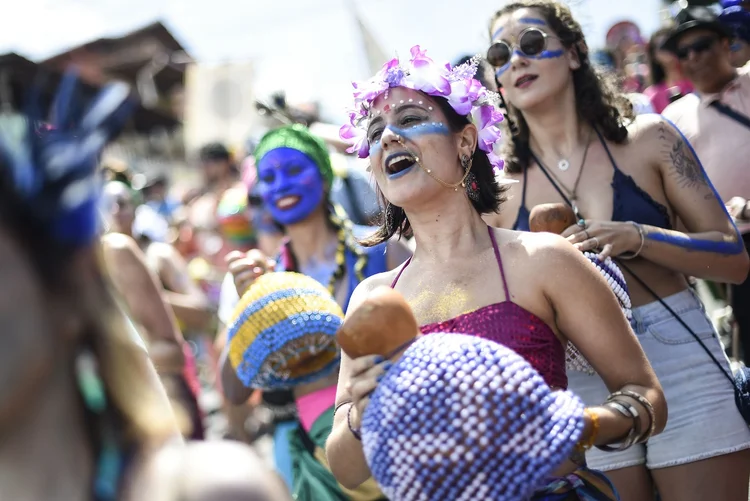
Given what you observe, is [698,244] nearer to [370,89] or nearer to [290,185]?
[370,89]

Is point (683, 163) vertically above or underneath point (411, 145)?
underneath

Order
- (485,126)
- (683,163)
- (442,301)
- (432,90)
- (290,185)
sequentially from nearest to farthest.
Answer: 1. (442,301)
2. (432,90)
3. (485,126)
4. (683,163)
5. (290,185)

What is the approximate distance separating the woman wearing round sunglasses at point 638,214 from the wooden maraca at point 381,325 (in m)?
0.97

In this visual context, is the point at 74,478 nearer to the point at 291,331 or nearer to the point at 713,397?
the point at 291,331

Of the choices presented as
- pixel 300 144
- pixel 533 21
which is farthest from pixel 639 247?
A: pixel 300 144

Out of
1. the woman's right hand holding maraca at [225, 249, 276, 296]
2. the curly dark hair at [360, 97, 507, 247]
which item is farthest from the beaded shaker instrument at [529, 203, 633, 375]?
the woman's right hand holding maraca at [225, 249, 276, 296]

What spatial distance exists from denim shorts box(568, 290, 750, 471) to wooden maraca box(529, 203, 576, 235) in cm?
47

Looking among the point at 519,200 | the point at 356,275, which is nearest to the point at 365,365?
the point at 519,200

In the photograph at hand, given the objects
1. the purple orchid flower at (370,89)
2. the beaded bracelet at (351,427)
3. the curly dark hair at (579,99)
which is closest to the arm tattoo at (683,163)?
the curly dark hair at (579,99)

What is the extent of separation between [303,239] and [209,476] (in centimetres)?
277

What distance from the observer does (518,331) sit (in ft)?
6.70

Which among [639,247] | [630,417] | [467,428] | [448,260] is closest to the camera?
[467,428]

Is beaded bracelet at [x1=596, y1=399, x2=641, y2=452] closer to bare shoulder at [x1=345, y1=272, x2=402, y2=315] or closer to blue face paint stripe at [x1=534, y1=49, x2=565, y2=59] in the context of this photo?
bare shoulder at [x1=345, y1=272, x2=402, y2=315]

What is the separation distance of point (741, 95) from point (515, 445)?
119 inches
